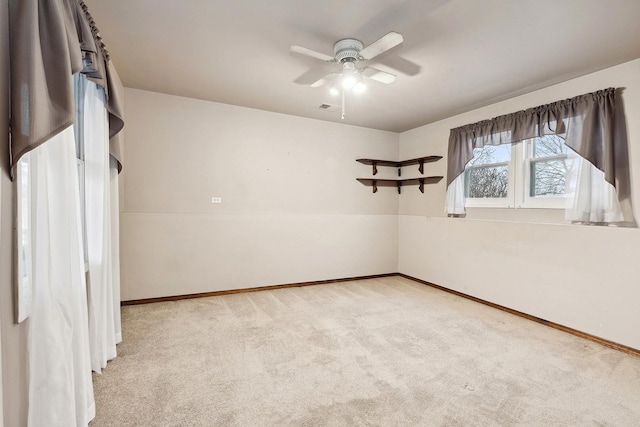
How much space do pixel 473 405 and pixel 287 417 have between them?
3.66 feet

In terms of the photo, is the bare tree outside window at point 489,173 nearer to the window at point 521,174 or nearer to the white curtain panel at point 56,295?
the window at point 521,174

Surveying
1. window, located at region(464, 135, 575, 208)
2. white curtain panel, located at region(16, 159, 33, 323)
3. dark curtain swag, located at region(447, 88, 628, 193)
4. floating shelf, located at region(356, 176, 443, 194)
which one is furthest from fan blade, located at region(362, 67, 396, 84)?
floating shelf, located at region(356, 176, 443, 194)

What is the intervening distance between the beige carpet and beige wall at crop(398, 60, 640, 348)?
0.27 meters

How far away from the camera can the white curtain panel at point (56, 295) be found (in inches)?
51.4

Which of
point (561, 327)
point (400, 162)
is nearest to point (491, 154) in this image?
point (400, 162)

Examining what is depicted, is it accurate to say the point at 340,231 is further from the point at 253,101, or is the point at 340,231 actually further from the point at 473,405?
the point at 473,405

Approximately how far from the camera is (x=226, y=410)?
5.90 feet

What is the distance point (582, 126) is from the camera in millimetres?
2846

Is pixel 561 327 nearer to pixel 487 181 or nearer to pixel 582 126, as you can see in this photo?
pixel 487 181

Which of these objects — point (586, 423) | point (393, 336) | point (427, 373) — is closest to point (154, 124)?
point (393, 336)

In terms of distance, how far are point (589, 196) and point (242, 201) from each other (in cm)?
375

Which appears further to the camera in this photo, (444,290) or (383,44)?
(444,290)

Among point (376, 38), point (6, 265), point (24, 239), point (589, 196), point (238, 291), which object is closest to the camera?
point (6, 265)

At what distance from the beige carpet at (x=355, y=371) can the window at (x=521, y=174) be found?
1.33m
